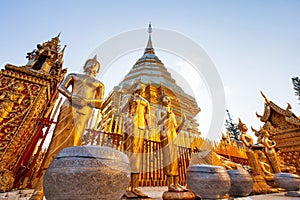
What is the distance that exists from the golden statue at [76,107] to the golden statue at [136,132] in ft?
3.10

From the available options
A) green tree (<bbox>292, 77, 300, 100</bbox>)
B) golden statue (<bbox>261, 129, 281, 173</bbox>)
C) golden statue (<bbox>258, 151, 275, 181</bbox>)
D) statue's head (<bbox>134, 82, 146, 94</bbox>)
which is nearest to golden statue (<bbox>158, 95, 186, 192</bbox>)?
statue's head (<bbox>134, 82, 146, 94</bbox>)

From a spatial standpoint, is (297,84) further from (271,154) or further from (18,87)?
(18,87)

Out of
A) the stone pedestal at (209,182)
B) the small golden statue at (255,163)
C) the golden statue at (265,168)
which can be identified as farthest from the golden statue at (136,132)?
the golden statue at (265,168)

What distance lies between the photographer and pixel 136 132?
11.8 ft

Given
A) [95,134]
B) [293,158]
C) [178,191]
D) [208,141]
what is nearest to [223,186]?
[178,191]

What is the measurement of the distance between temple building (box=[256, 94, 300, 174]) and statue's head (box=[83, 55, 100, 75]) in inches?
400

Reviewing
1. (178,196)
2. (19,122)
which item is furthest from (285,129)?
(19,122)

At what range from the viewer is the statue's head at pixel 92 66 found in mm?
3554

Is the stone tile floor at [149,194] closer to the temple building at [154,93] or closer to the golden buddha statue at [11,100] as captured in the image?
the golden buddha statue at [11,100]

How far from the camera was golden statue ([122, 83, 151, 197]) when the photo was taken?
3.11 metres

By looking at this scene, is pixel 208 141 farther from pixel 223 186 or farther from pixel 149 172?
pixel 223 186

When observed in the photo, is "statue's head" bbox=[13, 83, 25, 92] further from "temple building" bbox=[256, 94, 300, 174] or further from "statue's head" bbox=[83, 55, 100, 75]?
"temple building" bbox=[256, 94, 300, 174]

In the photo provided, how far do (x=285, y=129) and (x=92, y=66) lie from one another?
425 inches

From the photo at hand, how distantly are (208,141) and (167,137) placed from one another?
5.12 metres
